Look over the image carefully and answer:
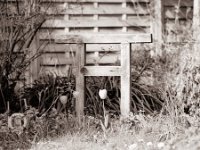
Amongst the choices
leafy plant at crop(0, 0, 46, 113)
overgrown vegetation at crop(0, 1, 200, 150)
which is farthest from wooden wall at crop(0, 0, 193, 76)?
leafy plant at crop(0, 0, 46, 113)

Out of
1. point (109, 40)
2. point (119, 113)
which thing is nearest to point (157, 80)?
point (119, 113)

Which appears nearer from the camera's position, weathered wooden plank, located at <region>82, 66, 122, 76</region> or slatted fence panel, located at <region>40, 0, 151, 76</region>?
weathered wooden plank, located at <region>82, 66, 122, 76</region>

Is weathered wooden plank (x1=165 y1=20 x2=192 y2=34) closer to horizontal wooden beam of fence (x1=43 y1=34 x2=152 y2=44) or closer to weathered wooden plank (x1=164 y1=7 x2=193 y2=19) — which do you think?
weathered wooden plank (x1=164 y1=7 x2=193 y2=19)

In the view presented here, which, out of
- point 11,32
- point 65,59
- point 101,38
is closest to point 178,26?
point 65,59

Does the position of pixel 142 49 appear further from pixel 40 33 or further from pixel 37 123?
pixel 37 123

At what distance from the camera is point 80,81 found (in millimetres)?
5875

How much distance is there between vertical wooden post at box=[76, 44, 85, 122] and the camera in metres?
5.85

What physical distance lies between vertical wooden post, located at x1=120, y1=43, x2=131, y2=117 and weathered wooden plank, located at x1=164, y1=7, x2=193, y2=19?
352 cm

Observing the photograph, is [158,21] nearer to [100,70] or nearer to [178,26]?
[178,26]

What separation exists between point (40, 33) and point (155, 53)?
212 centimetres

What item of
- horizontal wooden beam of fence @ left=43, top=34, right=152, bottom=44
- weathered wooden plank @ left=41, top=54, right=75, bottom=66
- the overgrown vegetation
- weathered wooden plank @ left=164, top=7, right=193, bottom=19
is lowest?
the overgrown vegetation

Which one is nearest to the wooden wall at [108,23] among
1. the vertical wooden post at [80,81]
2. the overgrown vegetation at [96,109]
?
the overgrown vegetation at [96,109]

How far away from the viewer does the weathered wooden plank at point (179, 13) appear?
29.9 ft

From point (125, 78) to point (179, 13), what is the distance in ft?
12.5
